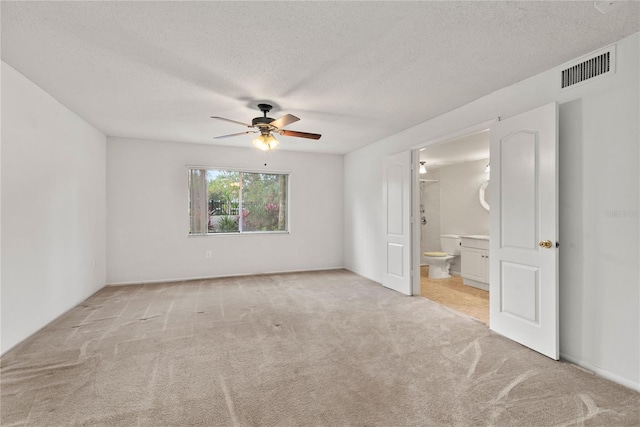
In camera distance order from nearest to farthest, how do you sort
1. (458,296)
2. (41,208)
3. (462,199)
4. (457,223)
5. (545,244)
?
(545,244) → (41,208) → (458,296) → (462,199) → (457,223)

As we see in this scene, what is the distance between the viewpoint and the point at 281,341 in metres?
3.00

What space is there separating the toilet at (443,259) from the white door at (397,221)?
146 cm

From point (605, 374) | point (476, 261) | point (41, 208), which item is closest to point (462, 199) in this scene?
point (476, 261)

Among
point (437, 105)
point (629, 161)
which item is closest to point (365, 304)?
point (437, 105)

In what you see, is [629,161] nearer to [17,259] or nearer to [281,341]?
[281,341]

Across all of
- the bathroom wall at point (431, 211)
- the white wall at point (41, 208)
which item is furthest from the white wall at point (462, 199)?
the white wall at point (41, 208)

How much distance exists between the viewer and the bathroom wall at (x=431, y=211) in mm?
7422

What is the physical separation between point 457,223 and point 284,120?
505 centimetres

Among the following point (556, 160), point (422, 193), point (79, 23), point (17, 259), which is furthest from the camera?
point (422, 193)

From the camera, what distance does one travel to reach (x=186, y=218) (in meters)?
5.71

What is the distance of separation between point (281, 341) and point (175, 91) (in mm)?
2779

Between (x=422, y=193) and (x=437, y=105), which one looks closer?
(x=437, y=105)

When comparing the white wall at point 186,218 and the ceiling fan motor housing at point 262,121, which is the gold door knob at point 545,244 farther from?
the white wall at point 186,218

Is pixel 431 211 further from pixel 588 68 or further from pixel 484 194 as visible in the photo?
pixel 588 68
